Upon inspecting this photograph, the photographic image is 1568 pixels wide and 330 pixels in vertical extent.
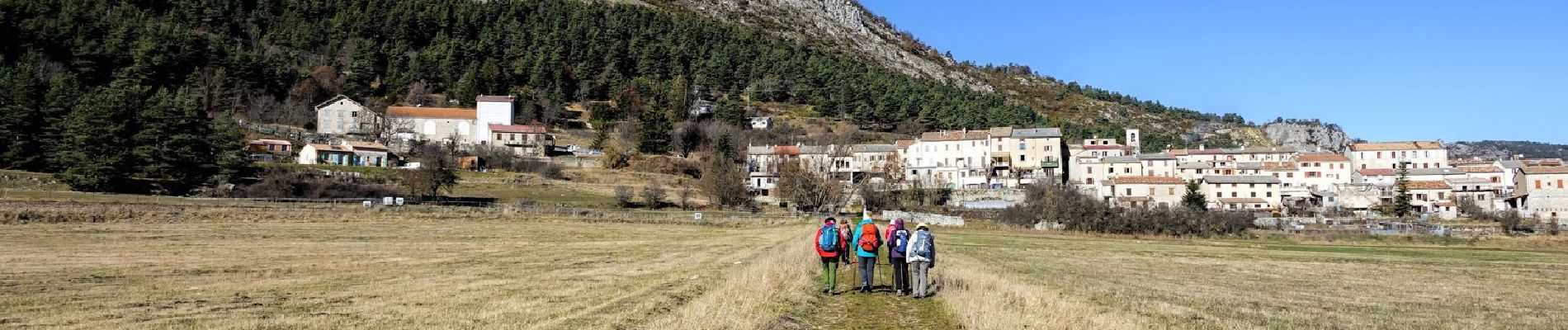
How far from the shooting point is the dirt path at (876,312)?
11.7 m

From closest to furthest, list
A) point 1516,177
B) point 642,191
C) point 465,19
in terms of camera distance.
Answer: point 642,191
point 1516,177
point 465,19

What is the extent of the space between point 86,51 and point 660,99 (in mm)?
62867

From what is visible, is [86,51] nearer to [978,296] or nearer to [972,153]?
[972,153]

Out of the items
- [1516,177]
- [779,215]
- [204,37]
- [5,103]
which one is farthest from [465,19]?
[1516,177]

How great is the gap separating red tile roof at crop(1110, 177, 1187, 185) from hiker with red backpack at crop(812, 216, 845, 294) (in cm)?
7819

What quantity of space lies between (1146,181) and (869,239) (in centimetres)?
7966

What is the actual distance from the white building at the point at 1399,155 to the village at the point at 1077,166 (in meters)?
0.13

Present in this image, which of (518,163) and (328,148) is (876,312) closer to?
(518,163)

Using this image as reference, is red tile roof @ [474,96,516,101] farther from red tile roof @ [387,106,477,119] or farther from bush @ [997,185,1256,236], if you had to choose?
bush @ [997,185,1256,236]

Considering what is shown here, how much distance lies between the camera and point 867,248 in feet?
49.1

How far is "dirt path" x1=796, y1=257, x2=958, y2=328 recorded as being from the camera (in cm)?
1166

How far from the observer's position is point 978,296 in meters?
13.4

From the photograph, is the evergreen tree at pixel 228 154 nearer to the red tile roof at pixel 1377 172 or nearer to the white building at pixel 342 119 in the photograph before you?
the white building at pixel 342 119

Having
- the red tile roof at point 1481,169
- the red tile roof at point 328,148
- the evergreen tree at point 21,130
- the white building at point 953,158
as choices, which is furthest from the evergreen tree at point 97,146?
the red tile roof at point 1481,169
